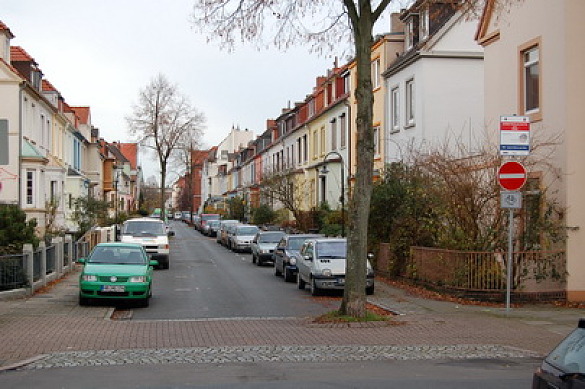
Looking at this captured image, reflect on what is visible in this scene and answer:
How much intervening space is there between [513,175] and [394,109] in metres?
19.0

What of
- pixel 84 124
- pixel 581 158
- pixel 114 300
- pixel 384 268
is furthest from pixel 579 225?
pixel 84 124

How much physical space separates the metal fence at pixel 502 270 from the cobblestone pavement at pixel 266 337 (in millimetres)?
1045

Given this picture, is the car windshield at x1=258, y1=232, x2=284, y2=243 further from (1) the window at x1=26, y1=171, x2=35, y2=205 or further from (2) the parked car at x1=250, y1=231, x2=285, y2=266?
(1) the window at x1=26, y1=171, x2=35, y2=205

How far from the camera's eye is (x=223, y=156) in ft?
405

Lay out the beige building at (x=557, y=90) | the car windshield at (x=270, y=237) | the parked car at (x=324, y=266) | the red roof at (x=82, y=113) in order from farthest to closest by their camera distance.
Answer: the red roof at (x=82, y=113) < the car windshield at (x=270, y=237) < the parked car at (x=324, y=266) < the beige building at (x=557, y=90)

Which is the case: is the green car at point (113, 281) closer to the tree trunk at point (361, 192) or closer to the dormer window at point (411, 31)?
the tree trunk at point (361, 192)

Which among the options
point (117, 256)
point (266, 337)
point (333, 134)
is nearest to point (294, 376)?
point (266, 337)

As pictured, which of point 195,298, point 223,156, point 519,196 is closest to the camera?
point 519,196

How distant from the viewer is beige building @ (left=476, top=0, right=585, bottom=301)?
1739 cm

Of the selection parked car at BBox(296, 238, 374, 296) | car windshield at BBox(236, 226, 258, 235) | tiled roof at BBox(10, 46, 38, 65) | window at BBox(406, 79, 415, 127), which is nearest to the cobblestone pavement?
parked car at BBox(296, 238, 374, 296)

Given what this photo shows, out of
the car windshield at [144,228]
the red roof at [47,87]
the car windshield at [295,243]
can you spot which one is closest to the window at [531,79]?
the car windshield at [295,243]

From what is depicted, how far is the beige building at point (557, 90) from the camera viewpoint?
1739cm

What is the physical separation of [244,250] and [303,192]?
829cm

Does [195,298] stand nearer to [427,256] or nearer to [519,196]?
[427,256]
